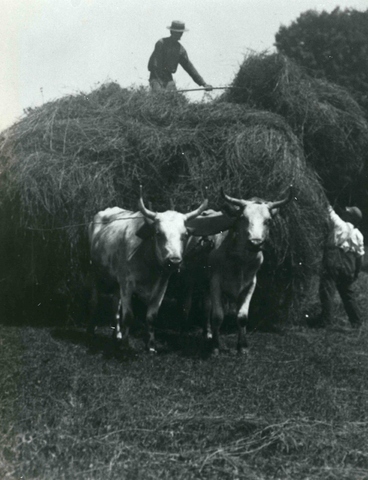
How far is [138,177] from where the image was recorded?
8.74 meters

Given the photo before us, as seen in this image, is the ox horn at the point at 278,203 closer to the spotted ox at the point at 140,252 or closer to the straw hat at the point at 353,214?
the spotted ox at the point at 140,252

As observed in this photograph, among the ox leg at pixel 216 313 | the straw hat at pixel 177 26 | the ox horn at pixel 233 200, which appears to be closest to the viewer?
the ox horn at pixel 233 200

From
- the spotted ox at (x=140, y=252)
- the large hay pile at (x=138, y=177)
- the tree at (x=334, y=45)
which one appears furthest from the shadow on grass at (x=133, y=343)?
the tree at (x=334, y=45)

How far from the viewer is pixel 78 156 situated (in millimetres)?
8797

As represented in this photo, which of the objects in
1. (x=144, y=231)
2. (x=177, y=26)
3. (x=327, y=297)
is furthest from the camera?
(x=177, y=26)

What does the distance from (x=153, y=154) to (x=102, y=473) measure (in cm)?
523

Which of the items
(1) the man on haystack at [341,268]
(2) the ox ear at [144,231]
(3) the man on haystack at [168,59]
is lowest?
(1) the man on haystack at [341,268]

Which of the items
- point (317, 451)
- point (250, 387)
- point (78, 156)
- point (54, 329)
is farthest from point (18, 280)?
point (317, 451)

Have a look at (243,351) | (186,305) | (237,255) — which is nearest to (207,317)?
(186,305)

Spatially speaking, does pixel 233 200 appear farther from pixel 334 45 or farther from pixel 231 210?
pixel 334 45

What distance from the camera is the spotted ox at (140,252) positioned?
7461 mm

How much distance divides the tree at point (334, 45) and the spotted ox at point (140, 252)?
33.6ft

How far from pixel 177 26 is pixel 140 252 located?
5309mm

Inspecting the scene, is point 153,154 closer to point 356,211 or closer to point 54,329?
point 54,329
